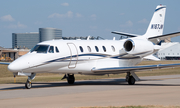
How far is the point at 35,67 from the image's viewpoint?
1950 centimetres

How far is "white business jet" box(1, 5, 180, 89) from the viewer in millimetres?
19641

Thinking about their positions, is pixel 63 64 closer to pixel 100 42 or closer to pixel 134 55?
pixel 100 42

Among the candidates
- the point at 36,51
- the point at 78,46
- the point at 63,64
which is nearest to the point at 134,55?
the point at 78,46

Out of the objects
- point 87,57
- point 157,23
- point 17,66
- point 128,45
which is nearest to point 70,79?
point 87,57

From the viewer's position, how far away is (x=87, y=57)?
22.5 m

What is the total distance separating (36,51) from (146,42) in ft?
30.3

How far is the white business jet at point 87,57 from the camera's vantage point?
64.4ft

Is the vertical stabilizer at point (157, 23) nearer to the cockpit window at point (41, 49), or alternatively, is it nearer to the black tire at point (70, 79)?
the black tire at point (70, 79)

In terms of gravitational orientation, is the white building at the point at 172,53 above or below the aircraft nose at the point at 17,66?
below

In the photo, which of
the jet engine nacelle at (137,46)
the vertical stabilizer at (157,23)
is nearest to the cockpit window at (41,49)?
the jet engine nacelle at (137,46)

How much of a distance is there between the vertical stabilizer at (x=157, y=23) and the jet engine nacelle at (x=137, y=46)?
9.85 feet

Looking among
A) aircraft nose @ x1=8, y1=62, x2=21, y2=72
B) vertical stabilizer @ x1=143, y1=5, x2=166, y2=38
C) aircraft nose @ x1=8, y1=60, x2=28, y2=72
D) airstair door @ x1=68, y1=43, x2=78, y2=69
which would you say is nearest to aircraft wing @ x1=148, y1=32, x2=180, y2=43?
vertical stabilizer @ x1=143, y1=5, x2=166, y2=38

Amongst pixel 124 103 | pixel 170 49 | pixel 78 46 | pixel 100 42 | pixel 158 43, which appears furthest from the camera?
pixel 170 49

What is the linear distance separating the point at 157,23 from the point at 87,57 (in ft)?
29.8
